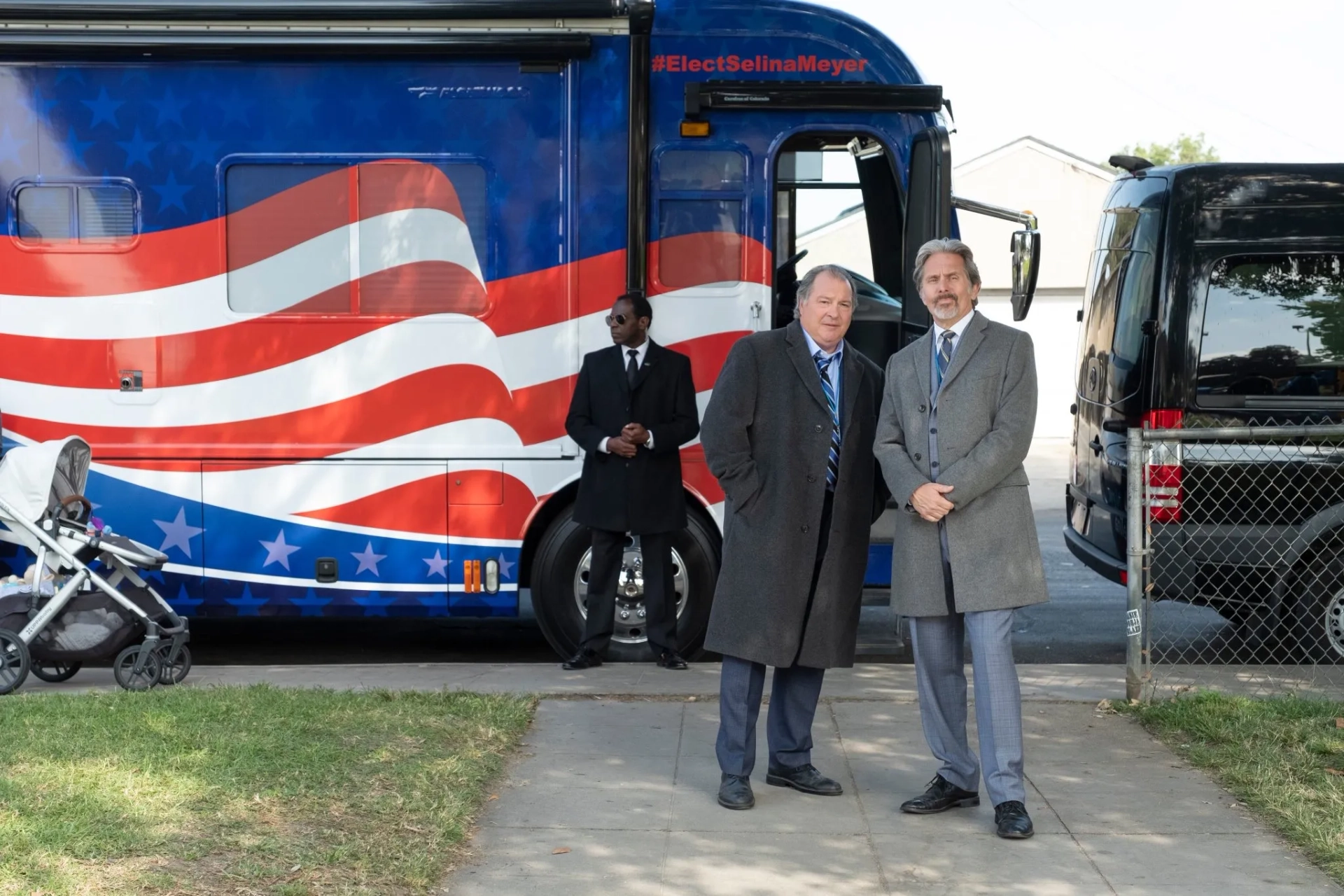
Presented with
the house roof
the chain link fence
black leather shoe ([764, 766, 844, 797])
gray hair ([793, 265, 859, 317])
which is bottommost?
black leather shoe ([764, 766, 844, 797])

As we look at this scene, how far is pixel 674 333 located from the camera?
→ 7.91 meters

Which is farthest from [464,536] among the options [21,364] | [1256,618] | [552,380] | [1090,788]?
[1256,618]

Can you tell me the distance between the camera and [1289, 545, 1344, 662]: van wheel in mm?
7945

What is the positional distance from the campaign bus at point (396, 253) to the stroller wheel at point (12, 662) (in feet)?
3.21

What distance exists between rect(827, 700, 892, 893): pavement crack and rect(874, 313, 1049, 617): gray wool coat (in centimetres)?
74

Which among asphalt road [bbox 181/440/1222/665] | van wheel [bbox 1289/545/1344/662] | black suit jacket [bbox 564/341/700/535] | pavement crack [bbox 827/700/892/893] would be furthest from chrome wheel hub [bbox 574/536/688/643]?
van wheel [bbox 1289/545/1344/662]

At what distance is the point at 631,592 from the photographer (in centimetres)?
804

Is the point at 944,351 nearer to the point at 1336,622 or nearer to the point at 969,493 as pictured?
the point at 969,493

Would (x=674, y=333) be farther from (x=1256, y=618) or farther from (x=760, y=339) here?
(x=1256, y=618)

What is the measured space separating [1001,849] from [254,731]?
3.02 meters

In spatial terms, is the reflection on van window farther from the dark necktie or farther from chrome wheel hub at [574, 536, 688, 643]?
the dark necktie

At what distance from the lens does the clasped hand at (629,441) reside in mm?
7434

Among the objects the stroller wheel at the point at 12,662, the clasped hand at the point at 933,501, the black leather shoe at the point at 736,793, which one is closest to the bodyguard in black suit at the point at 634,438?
the black leather shoe at the point at 736,793

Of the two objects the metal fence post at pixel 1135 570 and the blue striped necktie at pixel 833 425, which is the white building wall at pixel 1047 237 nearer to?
the metal fence post at pixel 1135 570
